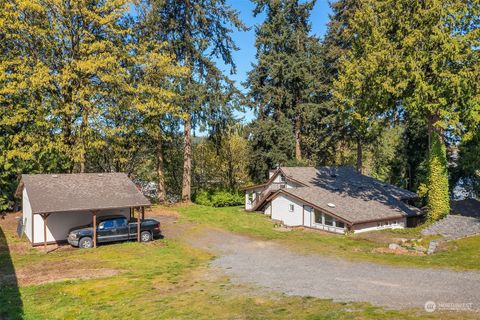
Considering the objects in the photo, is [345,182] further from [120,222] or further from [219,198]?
[120,222]

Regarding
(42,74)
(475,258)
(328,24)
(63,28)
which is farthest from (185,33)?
(475,258)

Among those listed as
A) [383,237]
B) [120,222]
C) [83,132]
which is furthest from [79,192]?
[383,237]

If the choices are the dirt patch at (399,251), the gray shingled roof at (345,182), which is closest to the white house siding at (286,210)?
the gray shingled roof at (345,182)

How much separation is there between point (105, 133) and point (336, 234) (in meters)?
23.2

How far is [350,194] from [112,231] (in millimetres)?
22396

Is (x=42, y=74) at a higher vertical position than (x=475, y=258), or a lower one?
higher

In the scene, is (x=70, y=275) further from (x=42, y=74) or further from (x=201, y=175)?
(x=201, y=175)

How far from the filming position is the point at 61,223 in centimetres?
2762

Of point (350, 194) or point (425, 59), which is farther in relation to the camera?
point (350, 194)

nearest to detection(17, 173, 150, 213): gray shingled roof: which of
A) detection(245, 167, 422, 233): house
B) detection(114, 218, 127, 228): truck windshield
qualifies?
detection(114, 218, 127, 228): truck windshield

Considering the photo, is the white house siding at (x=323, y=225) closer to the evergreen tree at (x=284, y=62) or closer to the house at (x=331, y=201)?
the house at (x=331, y=201)

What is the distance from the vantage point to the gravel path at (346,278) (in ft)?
47.8

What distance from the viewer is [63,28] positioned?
115ft

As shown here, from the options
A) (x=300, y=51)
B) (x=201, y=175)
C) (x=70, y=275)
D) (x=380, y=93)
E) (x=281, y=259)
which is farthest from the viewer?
(x=201, y=175)
